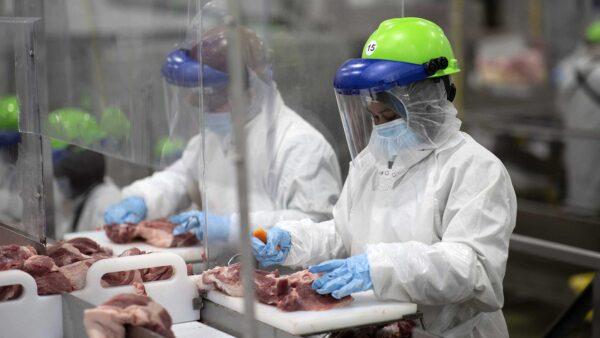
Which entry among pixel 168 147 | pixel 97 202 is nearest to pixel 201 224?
pixel 168 147

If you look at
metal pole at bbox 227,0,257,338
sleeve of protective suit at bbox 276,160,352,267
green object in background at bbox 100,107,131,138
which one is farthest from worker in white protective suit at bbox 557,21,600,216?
metal pole at bbox 227,0,257,338

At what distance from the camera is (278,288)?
2.99 meters

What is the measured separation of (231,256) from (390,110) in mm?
804

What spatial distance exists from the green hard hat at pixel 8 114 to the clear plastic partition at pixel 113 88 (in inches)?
5.9

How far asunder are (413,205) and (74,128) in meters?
2.06

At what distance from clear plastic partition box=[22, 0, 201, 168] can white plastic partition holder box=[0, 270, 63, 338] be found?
0.86 m

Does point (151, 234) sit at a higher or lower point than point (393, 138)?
lower

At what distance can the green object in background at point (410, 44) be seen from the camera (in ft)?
10.6

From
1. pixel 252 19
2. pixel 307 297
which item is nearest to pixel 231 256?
pixel 307 297

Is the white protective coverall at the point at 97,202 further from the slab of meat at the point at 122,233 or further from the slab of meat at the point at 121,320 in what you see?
the slab of meat at the point at 121,320

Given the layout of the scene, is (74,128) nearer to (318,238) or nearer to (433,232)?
(318,238)

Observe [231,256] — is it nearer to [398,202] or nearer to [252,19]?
[398,202]

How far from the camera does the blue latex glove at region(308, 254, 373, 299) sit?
294 cm

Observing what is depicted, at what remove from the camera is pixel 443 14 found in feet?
32.3
